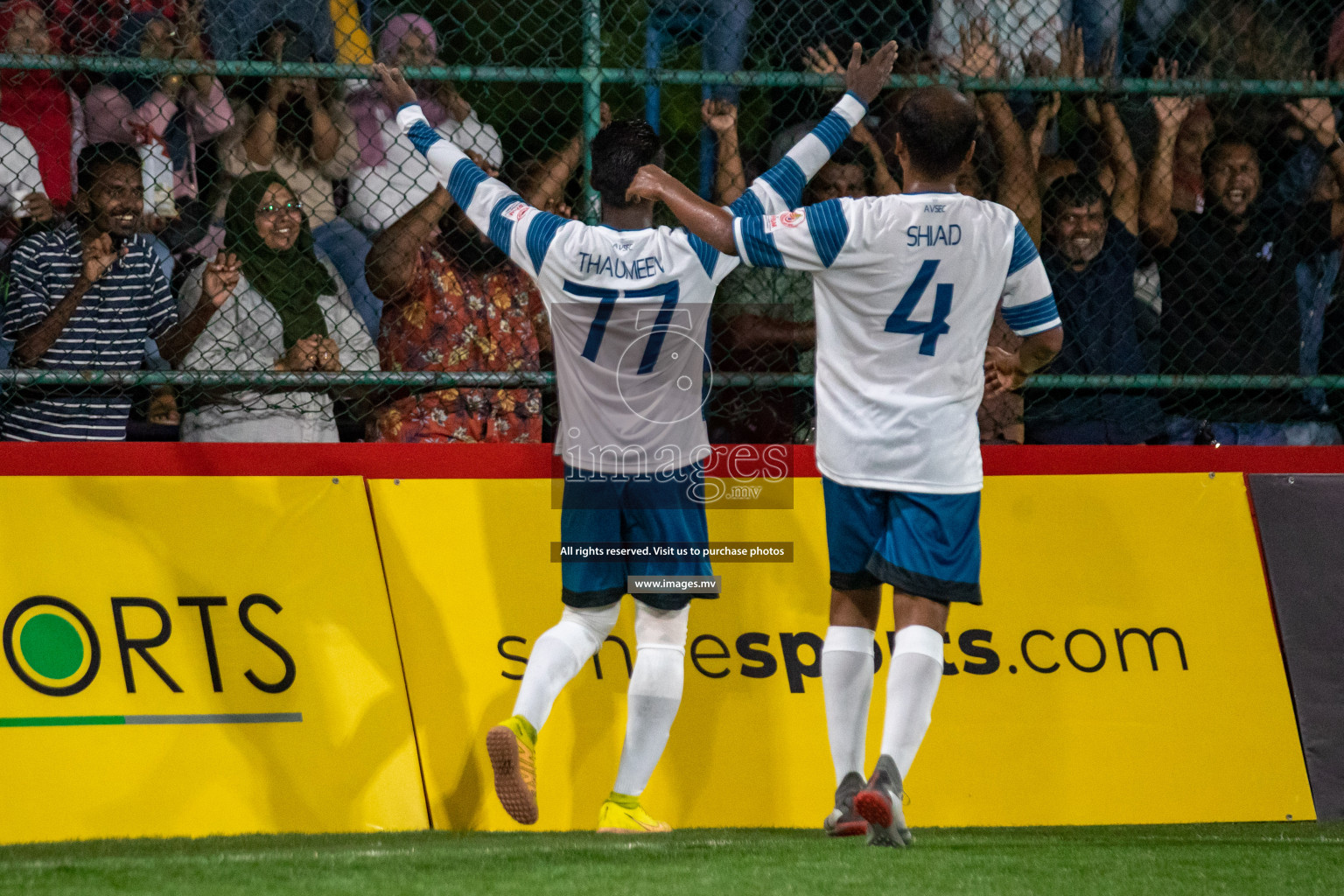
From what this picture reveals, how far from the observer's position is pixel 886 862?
10.8 feet

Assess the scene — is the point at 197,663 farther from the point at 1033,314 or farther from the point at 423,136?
the point at 1033,314

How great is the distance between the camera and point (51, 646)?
13.1 ft

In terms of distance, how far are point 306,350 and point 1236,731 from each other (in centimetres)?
316

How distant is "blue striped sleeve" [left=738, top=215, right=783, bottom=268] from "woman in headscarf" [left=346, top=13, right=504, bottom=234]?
1282 mm

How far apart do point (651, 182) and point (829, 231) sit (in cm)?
49

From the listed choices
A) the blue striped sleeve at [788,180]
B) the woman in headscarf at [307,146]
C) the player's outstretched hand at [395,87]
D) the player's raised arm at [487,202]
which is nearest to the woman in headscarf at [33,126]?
the woman in headscarf at [307,146]

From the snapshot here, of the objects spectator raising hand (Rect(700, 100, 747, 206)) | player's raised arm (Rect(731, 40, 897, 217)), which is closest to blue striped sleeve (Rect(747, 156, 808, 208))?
player's raised arm (Rect(731, 40, 897, 217))

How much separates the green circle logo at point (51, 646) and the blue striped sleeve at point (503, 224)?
5.34 ft

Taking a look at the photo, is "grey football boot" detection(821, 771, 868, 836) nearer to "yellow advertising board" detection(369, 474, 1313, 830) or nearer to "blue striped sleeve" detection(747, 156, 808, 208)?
"yellow advertising board" detection(369, 474, 1313, 830)

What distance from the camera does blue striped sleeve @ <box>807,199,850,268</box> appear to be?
366 centimetres

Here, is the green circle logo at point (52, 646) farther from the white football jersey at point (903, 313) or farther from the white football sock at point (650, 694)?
the white football jersey at point (903, 313)

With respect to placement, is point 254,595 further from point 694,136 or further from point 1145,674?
point 1145,674

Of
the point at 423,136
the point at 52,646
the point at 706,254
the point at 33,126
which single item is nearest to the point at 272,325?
the point at 423,136

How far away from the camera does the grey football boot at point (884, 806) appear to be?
11.0 feet
